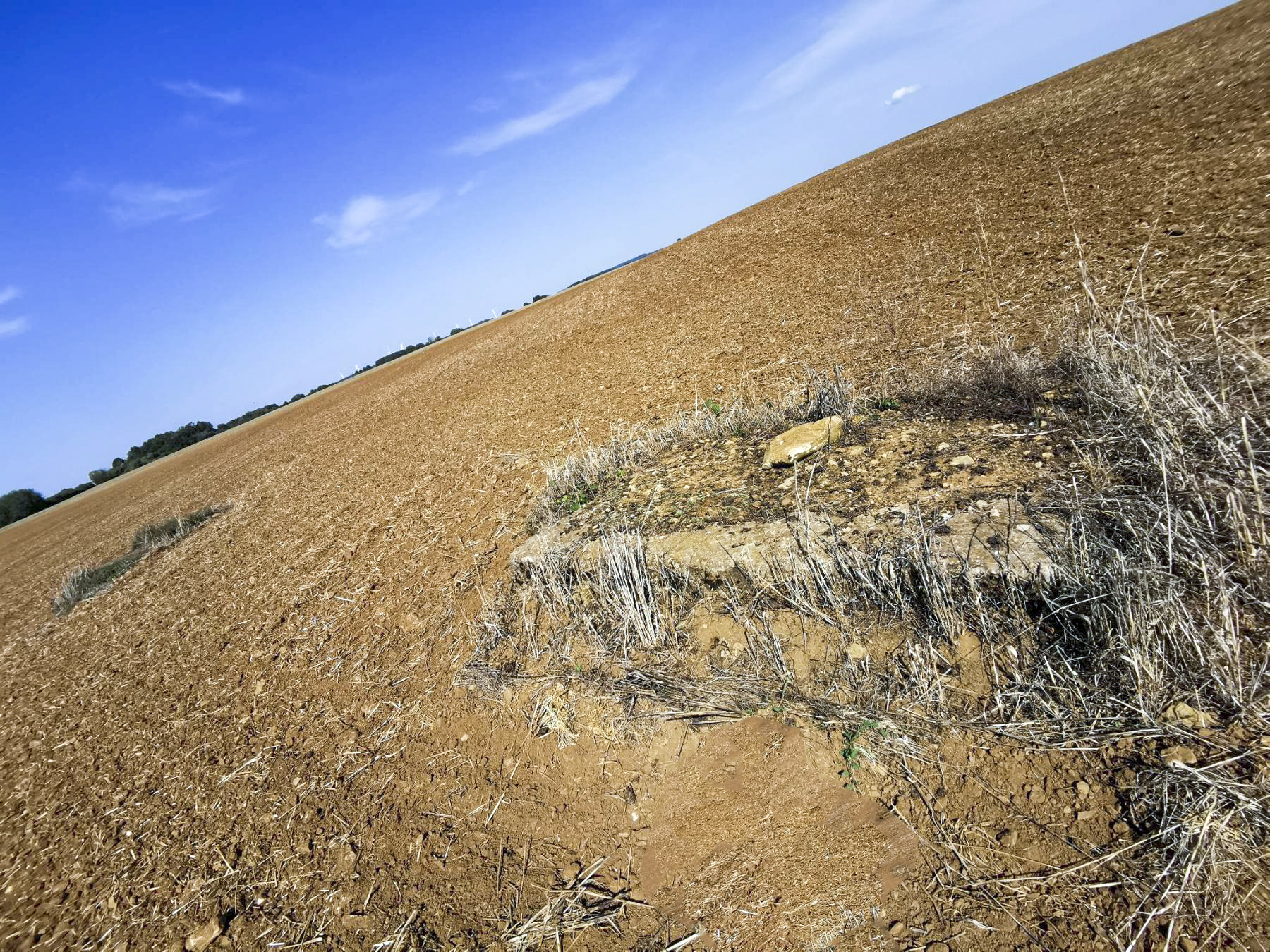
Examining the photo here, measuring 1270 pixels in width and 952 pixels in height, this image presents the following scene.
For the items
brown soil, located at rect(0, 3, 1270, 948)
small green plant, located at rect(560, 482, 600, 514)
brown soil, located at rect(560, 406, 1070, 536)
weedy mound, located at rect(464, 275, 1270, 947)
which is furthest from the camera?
small green plant, located at rect(560, 482, 600, 514)

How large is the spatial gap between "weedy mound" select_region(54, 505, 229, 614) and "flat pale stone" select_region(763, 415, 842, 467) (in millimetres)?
9651

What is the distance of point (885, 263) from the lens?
8641 millimetres

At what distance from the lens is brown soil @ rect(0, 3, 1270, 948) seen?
231 centimetres

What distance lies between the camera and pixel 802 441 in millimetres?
3627

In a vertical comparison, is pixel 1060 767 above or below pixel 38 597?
below

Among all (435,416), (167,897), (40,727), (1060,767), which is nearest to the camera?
(1060,767)

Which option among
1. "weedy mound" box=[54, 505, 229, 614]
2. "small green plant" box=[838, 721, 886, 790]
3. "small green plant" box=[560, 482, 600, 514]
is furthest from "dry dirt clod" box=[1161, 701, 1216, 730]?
"weedy mound" box=[54, 505, 229, 614]

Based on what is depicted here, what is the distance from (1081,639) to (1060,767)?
0.47 meters

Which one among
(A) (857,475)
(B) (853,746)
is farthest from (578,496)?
(B) (853,746)

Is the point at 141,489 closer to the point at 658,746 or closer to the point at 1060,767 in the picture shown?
the point at 658,746

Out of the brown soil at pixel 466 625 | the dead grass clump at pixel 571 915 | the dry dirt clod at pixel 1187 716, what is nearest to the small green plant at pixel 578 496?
the brown soil at pixel 466 625

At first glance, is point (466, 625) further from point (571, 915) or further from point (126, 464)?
point (126, 464)

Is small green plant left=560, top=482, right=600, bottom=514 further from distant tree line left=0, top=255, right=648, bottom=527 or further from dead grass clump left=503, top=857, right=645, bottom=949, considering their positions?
distant tree line left=0, top=255, right=648, bottom=527

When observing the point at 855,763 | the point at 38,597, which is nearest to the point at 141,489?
the point at 38,597
